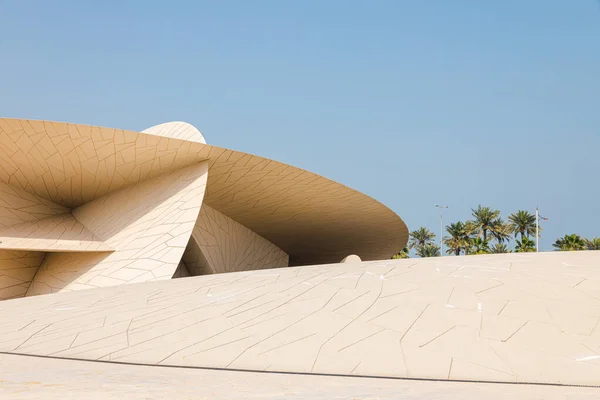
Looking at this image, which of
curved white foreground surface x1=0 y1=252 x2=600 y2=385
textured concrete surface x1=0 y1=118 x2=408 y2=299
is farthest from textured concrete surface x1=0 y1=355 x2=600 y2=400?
textured concrete surface x1=0 y1=118 x2=408 y2=299

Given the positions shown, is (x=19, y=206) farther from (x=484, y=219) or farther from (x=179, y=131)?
(x=484, y=219)

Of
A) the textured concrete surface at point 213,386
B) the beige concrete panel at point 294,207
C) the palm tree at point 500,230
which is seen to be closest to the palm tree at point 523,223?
the palm tree at point 500,230

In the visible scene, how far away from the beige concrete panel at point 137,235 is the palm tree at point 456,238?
54677mm

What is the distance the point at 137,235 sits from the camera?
1928 centimetres

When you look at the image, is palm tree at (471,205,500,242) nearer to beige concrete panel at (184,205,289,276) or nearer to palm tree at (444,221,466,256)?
palm tree at (444,221,466,256)

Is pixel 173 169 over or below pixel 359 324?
over

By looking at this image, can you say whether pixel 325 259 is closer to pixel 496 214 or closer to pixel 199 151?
pixel 199 151

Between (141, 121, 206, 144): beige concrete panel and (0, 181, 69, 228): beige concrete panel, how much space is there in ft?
22.3

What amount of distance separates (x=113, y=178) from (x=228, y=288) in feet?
40.3

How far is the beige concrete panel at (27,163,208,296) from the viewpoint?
715 inches

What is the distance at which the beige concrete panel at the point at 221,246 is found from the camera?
2369cm

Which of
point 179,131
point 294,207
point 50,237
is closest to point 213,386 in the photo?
point 50,237

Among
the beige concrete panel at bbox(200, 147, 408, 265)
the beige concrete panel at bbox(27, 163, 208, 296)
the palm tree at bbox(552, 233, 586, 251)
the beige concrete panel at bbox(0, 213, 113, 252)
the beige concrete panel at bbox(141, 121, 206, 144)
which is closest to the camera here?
the beige concrete panel at bbox(27, 163, 208, 296)

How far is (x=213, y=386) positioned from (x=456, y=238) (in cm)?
6793
